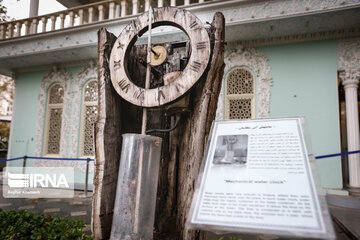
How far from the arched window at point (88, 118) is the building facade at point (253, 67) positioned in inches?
1.1

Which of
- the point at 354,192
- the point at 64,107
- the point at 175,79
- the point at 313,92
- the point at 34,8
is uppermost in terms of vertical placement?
the point at 34,8

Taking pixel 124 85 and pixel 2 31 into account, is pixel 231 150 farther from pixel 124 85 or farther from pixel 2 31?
pixel 2 31

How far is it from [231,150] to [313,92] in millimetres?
4411

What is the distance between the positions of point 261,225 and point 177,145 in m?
1.00

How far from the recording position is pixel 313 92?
466 cm

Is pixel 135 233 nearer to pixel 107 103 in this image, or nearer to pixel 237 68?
pixel 107 103

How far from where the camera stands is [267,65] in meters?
5.00

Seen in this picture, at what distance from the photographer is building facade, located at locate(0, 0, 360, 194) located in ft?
14.1

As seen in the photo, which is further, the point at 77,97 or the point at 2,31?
the point at 2,31

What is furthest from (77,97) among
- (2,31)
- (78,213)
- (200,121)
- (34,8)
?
(200,121)

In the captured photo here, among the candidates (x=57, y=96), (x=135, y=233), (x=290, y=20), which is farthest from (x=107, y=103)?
(x=57, y=96)

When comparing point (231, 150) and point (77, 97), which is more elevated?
point (77, 97)

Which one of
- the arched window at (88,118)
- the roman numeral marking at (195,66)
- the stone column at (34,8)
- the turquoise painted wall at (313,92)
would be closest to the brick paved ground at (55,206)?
the arched window at (88,118)

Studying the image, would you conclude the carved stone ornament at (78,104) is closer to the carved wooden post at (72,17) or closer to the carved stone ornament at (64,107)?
the carved stone ornament at (64,107)
